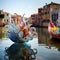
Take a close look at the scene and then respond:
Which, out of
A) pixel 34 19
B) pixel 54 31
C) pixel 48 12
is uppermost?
pixel 48 12

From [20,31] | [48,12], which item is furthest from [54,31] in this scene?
[20,31]

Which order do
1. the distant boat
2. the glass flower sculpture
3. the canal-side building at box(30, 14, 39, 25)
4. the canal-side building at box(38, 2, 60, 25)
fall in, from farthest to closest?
the canal-side building at box(38, 2, 60, 25), the canal-side building at box(30, 14, 39, 25), the distant boat, the glass flower sculpture

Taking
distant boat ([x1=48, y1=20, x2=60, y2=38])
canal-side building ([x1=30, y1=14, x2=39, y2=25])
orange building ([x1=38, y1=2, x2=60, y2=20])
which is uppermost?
orange building ([x1=38, y1=2, x2=60, y2=20])

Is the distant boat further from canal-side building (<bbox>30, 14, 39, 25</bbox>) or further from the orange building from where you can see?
the orange building

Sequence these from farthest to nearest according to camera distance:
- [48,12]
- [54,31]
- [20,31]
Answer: [48,12] < [54,31] < [20,31]

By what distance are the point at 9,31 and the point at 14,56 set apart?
0.91m

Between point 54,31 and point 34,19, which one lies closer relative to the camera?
point 54,31

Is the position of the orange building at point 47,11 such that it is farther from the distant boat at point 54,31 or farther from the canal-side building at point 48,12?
the distant boat at point 54,31

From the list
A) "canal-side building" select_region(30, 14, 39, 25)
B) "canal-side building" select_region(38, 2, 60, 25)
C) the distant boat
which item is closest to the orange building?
"canal-side building" select_region(38, 2, 60, 25)

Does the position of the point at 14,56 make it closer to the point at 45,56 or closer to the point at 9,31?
the point at 45,56

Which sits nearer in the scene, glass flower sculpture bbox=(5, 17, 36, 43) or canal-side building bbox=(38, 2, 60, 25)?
glass flower sculpture bbox=(5, 17, 36, 43)

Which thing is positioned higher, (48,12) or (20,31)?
(48,12)

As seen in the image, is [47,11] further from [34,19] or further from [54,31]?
[54,31]

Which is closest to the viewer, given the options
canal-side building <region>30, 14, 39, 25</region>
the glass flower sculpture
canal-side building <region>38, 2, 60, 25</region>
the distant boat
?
the glass flower sculpture
